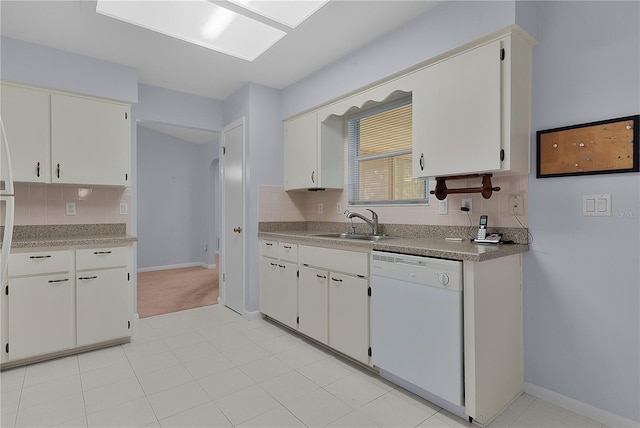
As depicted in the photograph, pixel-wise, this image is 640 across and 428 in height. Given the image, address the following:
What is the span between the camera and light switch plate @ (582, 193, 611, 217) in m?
1.77

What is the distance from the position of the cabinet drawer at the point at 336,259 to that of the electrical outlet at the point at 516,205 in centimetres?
96

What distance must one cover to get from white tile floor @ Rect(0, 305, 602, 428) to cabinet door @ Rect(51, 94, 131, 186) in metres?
1.48

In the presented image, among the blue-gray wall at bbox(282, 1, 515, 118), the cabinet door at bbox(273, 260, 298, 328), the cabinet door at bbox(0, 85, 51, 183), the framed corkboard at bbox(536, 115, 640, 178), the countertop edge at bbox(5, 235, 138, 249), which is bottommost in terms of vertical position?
the cabinet door at bbox(273, 260, 298, 328)

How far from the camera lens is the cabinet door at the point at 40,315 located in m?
2.39

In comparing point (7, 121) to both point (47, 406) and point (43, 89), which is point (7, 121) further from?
point (47, 406)

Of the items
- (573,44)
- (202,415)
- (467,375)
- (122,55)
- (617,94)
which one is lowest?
(202,415)

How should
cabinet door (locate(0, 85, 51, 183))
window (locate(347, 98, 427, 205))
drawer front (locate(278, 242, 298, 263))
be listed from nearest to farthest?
1. cabinet door (locate(0, 85, 51, 183))
2. window (locate(347, 98, 427, 205))
3. drawer front (locate(278, 242, 298, 263))

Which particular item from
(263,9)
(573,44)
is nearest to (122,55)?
(263,9)

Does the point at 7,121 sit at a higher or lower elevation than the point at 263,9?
lower

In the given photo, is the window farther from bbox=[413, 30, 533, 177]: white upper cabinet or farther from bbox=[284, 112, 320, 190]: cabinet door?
bbox=[413, 30, 533, 177]: white upper cabinet

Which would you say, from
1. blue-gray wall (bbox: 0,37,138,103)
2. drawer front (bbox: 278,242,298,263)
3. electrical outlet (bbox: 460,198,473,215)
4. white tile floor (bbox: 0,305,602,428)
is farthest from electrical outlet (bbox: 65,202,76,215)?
electrical outlet (bbox: 460,198,473,215)

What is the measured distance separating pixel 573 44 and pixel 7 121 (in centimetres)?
387

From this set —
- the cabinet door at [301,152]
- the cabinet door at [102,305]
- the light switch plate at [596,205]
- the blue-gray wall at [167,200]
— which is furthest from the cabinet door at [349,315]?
the blue-gray wall at [167,200]

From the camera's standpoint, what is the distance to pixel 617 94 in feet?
5.72
